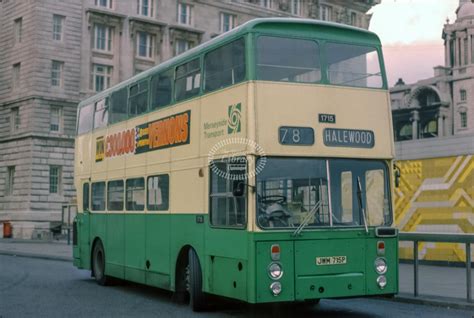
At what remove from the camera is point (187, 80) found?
1298cm

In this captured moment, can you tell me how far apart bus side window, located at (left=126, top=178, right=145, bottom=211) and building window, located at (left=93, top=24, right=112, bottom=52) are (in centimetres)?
4055

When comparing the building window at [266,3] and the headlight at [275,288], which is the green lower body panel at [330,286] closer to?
the headlight at [275,288]

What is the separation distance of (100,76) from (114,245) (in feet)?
130

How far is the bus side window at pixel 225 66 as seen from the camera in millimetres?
11055

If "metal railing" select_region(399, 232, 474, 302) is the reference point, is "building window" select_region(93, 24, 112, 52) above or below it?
above

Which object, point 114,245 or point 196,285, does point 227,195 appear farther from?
point 114,245

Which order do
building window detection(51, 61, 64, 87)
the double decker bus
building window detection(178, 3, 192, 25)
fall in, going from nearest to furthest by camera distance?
the double decker bus
building window detection(51, 61, 64, 87)
building window detection(178, 3, 192, 25)

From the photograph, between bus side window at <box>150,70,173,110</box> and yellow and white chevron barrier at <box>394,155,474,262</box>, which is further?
yellow and white chevron barrier at <box>394,155,474,262</box>

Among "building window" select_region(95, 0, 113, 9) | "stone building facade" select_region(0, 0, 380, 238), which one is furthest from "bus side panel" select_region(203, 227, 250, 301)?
"building window" select_region(95, 0, 113, 9)

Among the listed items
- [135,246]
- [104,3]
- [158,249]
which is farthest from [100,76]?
[158,249]

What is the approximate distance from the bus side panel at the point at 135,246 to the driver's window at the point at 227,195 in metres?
3.34

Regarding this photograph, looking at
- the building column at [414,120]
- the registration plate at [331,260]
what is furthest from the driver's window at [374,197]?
the building column at [414,120]

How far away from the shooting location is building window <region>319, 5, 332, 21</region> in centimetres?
7006

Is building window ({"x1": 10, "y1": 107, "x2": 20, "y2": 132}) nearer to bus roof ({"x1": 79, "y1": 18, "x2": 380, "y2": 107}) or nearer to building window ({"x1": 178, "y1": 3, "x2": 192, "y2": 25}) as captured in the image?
building window ({"x1": 178, "y1": 3, "x2": 192, "y2": 25})
